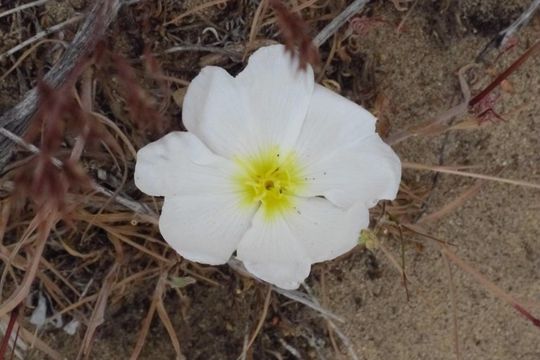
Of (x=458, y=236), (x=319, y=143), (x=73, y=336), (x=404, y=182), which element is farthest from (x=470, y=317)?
(x=73, y=336)

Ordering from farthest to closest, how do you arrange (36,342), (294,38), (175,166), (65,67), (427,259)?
(427,259)
(36,342)
(65,67)
(175,166)
(294,38)

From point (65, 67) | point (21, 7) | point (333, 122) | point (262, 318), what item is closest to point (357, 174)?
point (333, 122)

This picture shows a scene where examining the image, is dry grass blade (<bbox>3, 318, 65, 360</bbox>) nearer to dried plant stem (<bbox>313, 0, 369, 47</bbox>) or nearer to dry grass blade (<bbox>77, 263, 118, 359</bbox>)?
dry grass blade (<bbox>77, 263, 118, 359</bbox>)

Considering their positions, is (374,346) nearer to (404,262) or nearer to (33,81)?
(404,262)

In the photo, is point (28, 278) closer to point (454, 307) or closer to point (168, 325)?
point (168, 325)

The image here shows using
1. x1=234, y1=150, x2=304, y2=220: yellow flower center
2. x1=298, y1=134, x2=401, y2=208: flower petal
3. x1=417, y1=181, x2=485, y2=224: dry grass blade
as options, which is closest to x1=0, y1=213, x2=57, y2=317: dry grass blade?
x1=234, y1=150, x2=304, y2=220: yellow flower center

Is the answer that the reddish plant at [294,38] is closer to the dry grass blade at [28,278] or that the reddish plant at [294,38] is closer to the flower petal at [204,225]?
the flower petal at [204,225]

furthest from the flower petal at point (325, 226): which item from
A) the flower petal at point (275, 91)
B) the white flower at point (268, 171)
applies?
the flower petal at point (275, 91)
